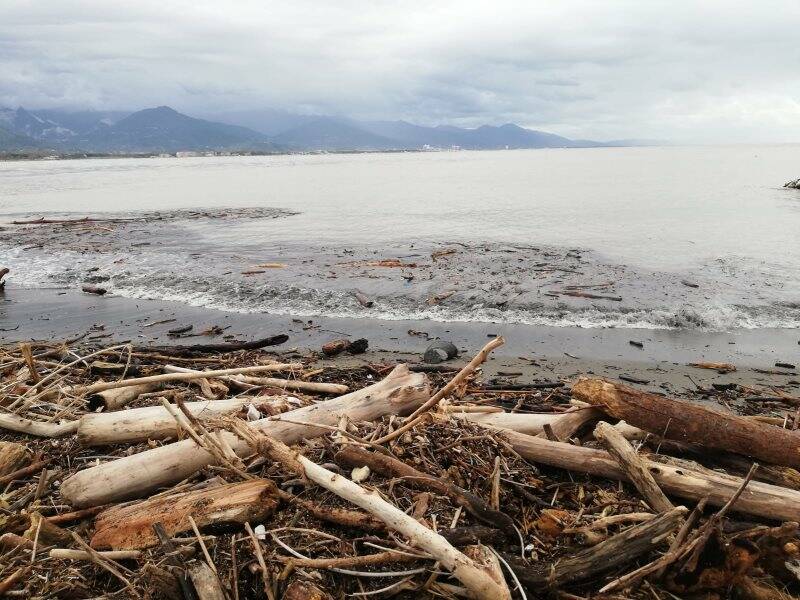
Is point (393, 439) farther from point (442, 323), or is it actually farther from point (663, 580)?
point (442, 323)

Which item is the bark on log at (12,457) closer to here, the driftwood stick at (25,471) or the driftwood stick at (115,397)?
the driftwood stick at (25,471)

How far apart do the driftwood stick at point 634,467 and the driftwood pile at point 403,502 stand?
0.01m

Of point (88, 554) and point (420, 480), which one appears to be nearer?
point (88, 554)

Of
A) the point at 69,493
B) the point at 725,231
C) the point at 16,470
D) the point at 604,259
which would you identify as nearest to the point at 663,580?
the point at 69,493

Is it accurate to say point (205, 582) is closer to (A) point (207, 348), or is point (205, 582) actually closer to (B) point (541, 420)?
(B) point (541, 420)

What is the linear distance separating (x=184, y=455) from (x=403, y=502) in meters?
1.71

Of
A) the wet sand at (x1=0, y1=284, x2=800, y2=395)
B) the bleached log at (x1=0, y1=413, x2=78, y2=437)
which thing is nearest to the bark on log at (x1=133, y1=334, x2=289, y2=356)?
the wet sand at (x1=0, y1=284, x2=800, y2=395)

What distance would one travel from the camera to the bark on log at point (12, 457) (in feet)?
13.6

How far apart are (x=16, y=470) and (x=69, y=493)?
1016 mm

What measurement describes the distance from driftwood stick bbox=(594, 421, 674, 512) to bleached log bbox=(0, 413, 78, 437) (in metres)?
4.67

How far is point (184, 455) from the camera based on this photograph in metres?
3.80

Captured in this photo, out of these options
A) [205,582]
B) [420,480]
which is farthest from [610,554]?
[205,582]

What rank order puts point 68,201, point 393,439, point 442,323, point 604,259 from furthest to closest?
point 68,201 < point 604,259 < point 442,323 < point 393,439

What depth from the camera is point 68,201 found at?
4247 centimetres
